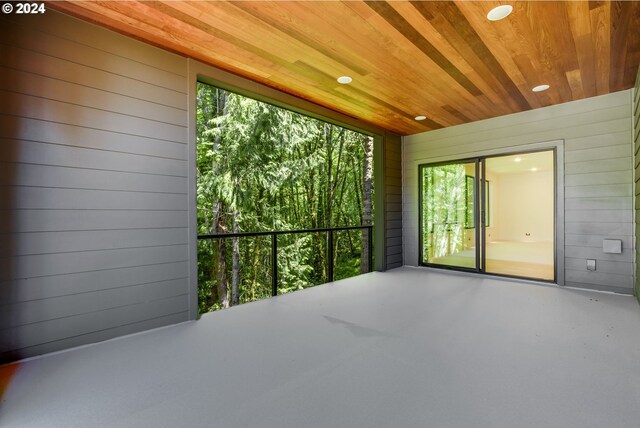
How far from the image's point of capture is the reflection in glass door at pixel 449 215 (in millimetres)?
5352

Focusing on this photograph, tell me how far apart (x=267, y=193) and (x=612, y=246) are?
6.66m

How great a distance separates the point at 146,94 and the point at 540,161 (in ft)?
31.6

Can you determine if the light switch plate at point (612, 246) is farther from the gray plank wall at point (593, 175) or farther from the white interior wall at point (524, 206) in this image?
the white interior wall at point (524, 206)

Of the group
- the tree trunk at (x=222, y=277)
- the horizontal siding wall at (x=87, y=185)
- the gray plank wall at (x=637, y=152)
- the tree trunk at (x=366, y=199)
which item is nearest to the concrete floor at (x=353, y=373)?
the horizontal siding wall at (x=87, y=185)

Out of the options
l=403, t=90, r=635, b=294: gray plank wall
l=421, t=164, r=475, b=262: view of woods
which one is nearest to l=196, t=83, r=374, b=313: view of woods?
l=421, t=164, r=475, b=262: view of woods

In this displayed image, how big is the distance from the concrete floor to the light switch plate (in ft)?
2.89

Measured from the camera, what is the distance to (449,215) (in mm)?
5715

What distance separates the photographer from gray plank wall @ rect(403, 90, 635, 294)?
12.7 feet

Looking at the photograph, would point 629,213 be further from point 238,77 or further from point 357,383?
point 238,77

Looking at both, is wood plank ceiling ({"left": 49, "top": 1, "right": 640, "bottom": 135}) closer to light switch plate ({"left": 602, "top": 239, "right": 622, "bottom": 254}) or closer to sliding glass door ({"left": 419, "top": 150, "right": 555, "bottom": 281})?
sliding glass door ({"left": 419, "top": 150, "right": 555, "bottom": 281})

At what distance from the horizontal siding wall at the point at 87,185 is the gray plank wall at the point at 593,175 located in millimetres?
4828

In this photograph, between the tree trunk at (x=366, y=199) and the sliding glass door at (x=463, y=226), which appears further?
the tree trunk at (x=366, y=199)

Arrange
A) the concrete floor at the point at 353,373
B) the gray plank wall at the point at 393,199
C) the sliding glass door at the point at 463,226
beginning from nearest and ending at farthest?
the concrete floor at the point at 353,373, the sliding glass door at the point at 463,226, the gray plank wall at the point at 393,199

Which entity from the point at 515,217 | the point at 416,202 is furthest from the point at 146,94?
the point at 515,217
